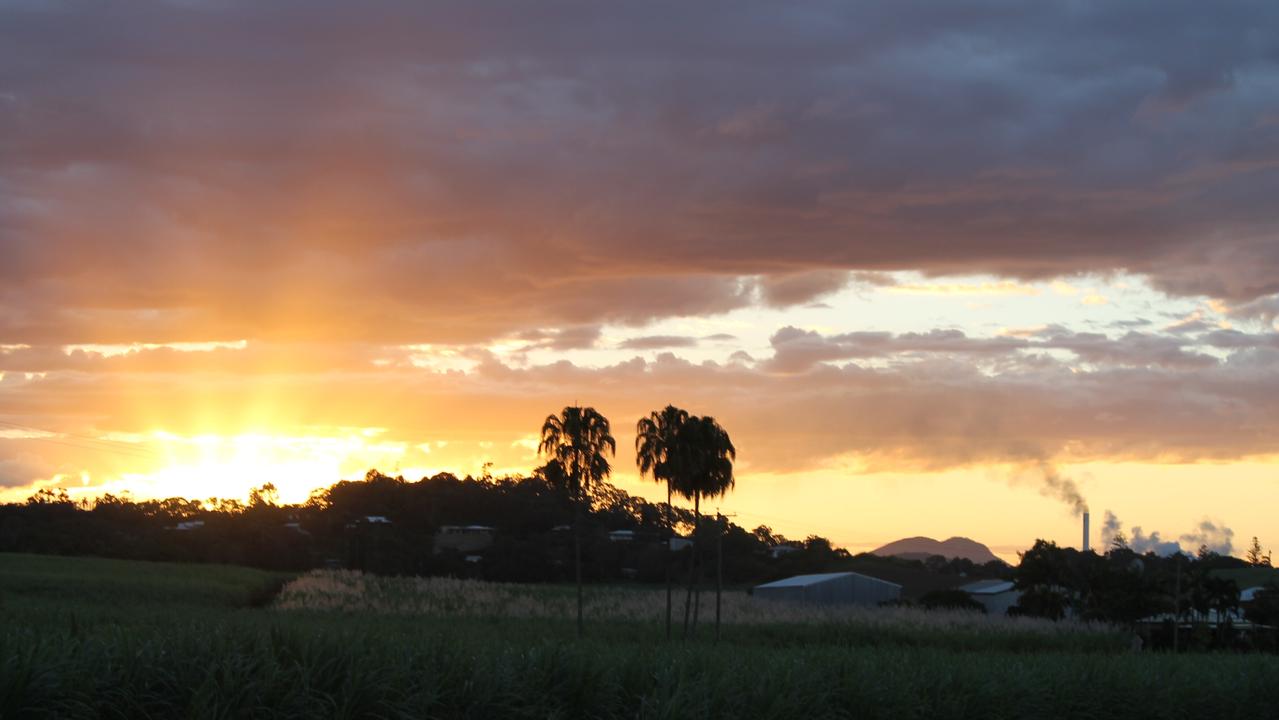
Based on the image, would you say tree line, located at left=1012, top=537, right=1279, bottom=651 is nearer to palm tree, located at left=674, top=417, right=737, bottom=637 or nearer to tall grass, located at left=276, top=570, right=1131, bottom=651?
tall grass, located at left=276, top=570, right=1131, bottom=651

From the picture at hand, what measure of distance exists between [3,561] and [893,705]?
240ft

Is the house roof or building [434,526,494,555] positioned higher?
building [434,526,494,555]

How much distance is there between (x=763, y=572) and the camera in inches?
5212

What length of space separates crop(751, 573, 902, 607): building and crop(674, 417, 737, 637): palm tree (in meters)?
50.0

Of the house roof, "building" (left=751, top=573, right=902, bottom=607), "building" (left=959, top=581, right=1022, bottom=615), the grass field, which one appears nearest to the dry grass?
"building" (left=751, top=573, right=902, bottom=607)

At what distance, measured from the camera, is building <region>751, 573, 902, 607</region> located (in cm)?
9744

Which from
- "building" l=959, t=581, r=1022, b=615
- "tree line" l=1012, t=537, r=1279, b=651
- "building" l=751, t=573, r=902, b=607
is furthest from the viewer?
"building" l=959, t=581, r=1022, b=615

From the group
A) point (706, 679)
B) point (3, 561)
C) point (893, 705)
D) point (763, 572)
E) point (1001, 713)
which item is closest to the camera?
point (706, 679)

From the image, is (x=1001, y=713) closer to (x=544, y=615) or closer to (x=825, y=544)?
(x=544, y=615)

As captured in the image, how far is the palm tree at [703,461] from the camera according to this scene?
4688 centimetres

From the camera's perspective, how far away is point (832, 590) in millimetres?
99312

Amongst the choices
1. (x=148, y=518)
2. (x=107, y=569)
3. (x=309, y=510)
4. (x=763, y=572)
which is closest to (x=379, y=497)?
(x=309, y=510)

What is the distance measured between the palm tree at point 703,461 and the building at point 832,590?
4999 cm

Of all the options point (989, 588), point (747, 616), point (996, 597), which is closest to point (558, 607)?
point (747, 616)
